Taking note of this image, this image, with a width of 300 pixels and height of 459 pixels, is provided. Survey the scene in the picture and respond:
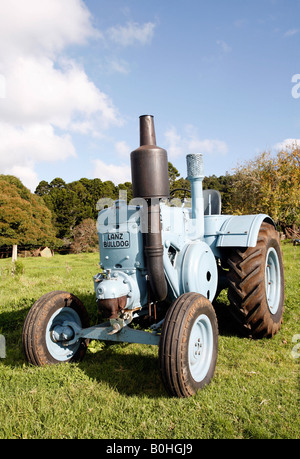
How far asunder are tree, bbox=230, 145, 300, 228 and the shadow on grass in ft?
62.4

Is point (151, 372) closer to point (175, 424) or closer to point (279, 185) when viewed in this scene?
point (175, 424)

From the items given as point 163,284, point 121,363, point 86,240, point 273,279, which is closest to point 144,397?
point 121,363

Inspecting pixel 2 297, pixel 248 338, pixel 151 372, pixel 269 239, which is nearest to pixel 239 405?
pixel 151 372

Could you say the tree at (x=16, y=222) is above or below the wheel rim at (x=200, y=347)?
above

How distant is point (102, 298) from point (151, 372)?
105 cm

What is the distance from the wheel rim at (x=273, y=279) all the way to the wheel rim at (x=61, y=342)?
2.78 metres

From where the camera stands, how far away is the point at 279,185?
2375 centimetres

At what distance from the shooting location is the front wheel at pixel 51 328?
11.9ft

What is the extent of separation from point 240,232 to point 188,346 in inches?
76.1

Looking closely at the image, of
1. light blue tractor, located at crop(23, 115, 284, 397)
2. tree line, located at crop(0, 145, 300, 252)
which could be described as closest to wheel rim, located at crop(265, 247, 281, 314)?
light blue tractor, located at crop(23, 115, 284, 397)

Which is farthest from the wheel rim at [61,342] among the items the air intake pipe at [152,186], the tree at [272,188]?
the tree at [272,188]

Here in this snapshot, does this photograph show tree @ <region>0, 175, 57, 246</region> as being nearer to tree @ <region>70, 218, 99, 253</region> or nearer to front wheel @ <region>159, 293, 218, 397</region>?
tree @ <region>70, 218, 99, 253</region>

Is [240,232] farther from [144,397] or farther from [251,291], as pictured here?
[144,397]

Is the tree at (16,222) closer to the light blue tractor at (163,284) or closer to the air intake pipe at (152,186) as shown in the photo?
the light blue tractor at (163,284)
